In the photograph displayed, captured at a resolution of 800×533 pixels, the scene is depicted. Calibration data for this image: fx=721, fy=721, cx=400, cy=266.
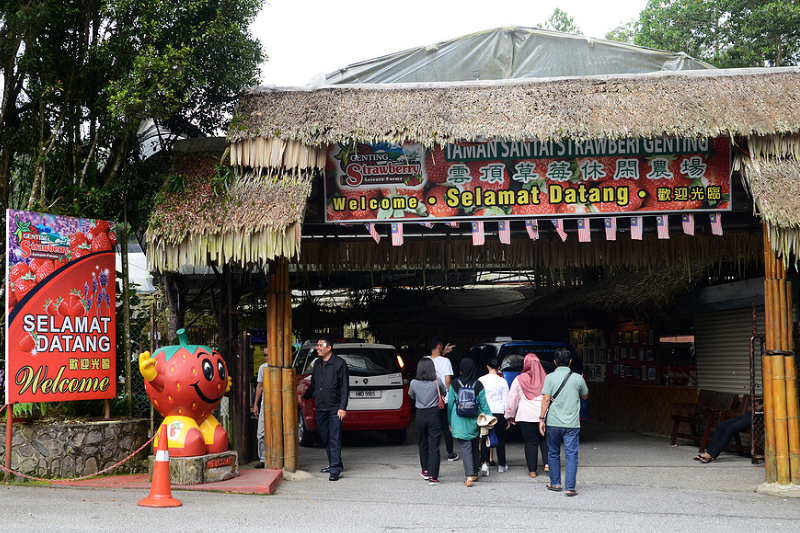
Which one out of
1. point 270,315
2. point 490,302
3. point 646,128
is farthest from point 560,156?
point 490,302

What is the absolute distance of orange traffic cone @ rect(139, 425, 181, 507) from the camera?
672 cm

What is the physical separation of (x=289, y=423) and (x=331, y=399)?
588 millimetres

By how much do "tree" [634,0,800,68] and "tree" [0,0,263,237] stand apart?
573 inches

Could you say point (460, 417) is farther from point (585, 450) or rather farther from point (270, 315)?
point (585, 450)

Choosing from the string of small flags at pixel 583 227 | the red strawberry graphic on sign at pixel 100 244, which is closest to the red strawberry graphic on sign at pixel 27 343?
the red strawberry graphic on sign at pixel 100 244

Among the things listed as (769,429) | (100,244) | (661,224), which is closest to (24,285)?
(100,244)

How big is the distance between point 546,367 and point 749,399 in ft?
9.83

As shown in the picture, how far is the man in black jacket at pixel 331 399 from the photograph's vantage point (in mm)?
8578

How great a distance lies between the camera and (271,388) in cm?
867

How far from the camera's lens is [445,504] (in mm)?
7254

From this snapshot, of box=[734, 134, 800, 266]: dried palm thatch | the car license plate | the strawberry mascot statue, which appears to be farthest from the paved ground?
box=[734, 134, 800, 266]: dried palm thatch

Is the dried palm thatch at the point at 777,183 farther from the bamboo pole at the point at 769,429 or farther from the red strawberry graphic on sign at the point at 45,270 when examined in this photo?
the red strawberry graphic on sign at the point at 45,270

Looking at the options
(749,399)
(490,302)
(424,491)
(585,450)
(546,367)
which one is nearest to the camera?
(424,491)

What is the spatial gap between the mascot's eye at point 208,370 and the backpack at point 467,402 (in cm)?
281
